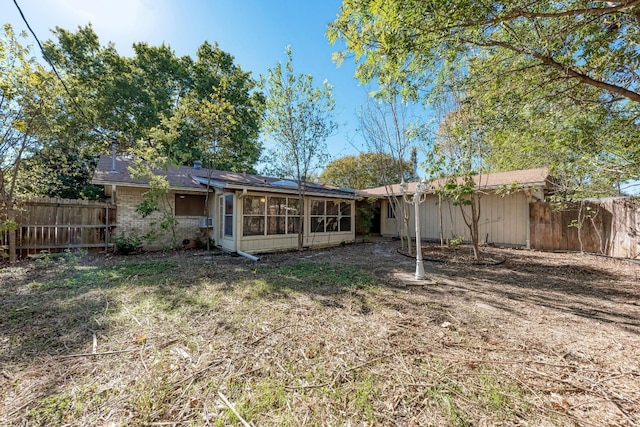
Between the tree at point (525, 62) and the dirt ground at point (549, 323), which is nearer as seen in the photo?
the dirt ground at point (549, 323)

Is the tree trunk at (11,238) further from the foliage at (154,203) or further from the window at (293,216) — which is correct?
the window at (293,216)

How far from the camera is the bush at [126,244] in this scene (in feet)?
26.8

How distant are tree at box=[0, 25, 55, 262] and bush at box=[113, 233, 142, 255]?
214 centimetres

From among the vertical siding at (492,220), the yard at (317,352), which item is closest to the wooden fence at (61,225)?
the yard at (317,352)

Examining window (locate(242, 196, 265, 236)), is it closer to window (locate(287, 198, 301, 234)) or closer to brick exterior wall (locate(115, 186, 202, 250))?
window (locate(287, 198, 301, 234))

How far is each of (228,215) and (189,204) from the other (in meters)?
2.32

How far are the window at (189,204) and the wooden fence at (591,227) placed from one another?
12226mm

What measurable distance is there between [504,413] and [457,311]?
2.05 metres

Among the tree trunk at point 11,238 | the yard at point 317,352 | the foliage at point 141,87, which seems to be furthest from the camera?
the foliage at point 141,87

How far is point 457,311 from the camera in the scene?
3713 millimetres

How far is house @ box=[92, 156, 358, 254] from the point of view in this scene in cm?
855

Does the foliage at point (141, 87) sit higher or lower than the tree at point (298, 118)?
higher

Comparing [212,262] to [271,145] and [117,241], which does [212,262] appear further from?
[271,145]

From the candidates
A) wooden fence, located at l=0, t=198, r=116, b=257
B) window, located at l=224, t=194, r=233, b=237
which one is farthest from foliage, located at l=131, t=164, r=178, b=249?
window, located at l=224, t=194, r=233, b=237
